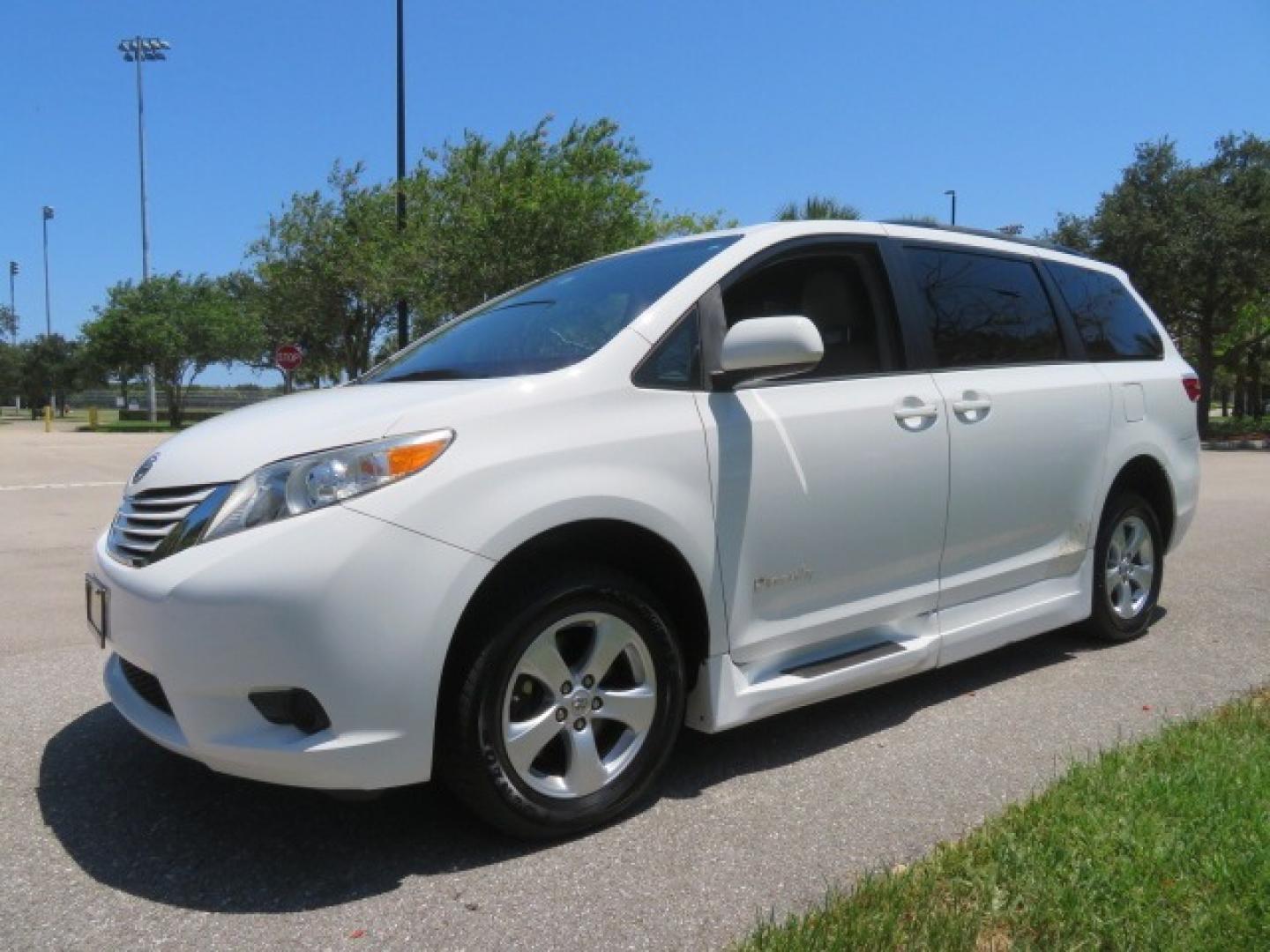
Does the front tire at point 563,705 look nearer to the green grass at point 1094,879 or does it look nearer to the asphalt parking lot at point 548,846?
the asphalt parking lot at point 548,846

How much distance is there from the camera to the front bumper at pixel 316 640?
2.37 meters

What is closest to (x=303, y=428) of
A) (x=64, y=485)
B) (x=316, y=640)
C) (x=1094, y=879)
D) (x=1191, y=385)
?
(x=316, y=640)

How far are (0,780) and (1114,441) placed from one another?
459 centimetres

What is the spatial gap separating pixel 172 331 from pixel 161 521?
41.7 meters

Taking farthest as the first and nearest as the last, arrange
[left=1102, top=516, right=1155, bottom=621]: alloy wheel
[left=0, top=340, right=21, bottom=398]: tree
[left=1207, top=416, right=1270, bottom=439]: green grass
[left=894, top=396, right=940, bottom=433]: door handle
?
1. [left=0, top=340, right=21, bottom=398]: tree
2. [left=1207, top=416, right=1270, bottom=439]: green grass
3. [left=1102, top=516, right=1155, bottom=621]: alloy wheel
4. [left=894, top=396, right=940, bottom=433]: door handle

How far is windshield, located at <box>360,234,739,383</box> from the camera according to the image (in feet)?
10.3

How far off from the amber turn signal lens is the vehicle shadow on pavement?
3.50 feet

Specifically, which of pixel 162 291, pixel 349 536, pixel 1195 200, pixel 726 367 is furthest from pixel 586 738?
pixel 162 291

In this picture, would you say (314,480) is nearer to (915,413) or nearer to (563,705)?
(563,705)

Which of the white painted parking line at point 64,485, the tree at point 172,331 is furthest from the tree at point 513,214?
the tree at point 172,331

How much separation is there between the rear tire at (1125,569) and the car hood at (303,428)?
3.14 m

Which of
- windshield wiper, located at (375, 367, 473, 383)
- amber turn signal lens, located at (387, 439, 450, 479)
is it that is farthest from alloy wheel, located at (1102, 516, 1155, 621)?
amber turn signal lens, located at (387, 439, 450, 479)

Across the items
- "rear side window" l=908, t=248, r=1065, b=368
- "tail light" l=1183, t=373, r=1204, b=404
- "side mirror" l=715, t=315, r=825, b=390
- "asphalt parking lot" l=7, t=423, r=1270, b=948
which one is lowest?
"asphalt parking lot" l=7, t=423, r=1270, b=948

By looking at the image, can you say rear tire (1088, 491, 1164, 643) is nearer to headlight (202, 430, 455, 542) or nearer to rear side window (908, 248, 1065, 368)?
rear side window (908, 248, 1065, 368)
